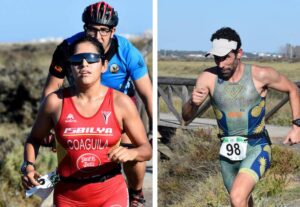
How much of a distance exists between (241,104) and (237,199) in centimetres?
60

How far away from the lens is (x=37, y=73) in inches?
267

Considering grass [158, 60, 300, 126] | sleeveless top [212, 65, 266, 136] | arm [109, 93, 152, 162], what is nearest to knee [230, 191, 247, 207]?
sleeveless top [212, 65, 266, 136]

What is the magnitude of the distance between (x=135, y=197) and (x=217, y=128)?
28.1 inches

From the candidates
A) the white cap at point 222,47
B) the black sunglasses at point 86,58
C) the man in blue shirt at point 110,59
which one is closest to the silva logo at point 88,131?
the black sunglasses at point 86,58

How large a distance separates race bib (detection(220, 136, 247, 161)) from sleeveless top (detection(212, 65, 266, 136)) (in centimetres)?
4

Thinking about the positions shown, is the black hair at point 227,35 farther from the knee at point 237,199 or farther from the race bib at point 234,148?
the knee at point 237,199

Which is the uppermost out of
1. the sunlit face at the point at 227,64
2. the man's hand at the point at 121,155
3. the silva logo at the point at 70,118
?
the sunlit face at the point at 227,64

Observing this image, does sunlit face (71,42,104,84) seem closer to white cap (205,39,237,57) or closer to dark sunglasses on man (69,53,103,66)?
dark sunglasses on man (69,53,103,66)

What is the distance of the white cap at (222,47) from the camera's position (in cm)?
466

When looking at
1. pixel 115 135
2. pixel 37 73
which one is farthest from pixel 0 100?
pixel 115 135

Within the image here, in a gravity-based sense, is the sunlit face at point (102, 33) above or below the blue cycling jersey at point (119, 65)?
above

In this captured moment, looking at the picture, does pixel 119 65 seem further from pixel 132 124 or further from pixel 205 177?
pixel 205 177

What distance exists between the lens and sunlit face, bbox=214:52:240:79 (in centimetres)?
468

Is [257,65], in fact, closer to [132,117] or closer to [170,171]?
[170,171]
